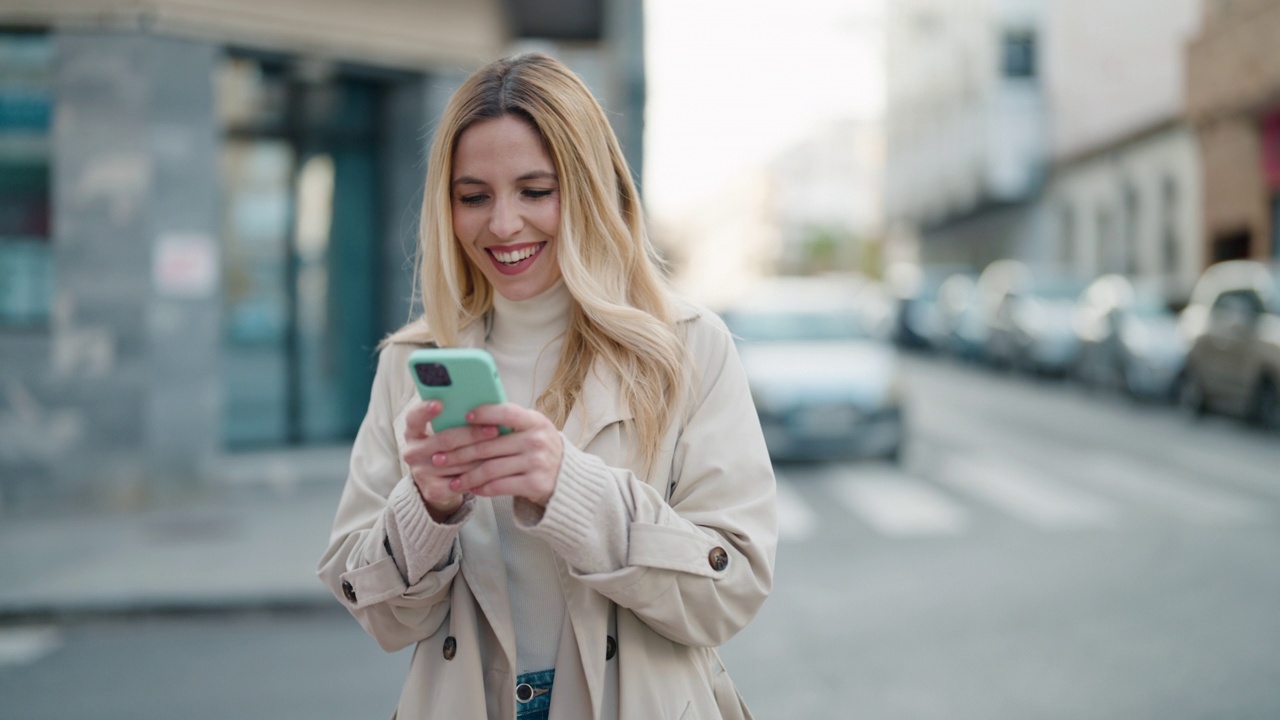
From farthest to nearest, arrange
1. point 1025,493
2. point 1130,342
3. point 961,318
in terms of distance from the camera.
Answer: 1. point 961,318
2. point 1130,342
3. point 1025,493

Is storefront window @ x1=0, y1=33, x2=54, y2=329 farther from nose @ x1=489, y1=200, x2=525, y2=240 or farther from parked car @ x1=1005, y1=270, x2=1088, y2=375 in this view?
parked car @ x1=1005, y1=270, x2=1088, y2=375

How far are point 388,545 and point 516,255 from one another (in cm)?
53

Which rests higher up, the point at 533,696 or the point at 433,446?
the point at 433,446

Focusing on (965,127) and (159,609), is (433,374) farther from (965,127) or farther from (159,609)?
(965,127)

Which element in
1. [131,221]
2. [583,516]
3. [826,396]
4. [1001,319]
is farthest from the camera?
[1001,319]

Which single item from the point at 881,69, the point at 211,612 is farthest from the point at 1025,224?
the point at 211,612

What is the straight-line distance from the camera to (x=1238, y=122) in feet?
78.3

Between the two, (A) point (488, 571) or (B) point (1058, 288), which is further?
(B) point (1058, 288)

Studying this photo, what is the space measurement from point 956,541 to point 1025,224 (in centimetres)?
3221

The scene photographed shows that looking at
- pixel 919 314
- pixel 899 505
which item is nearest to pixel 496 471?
pixel 899 505

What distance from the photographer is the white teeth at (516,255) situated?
209 centimetres

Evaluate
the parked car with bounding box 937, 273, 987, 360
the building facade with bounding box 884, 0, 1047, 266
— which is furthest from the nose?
the building facade with bounding box 884, 0, 1047, 266

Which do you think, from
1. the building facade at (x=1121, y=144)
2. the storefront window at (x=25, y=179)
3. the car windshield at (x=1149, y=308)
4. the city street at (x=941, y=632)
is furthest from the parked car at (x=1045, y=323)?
the storefront window at (x=25, y=179)

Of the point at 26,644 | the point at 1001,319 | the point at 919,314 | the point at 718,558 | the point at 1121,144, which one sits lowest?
the point at 26,644
